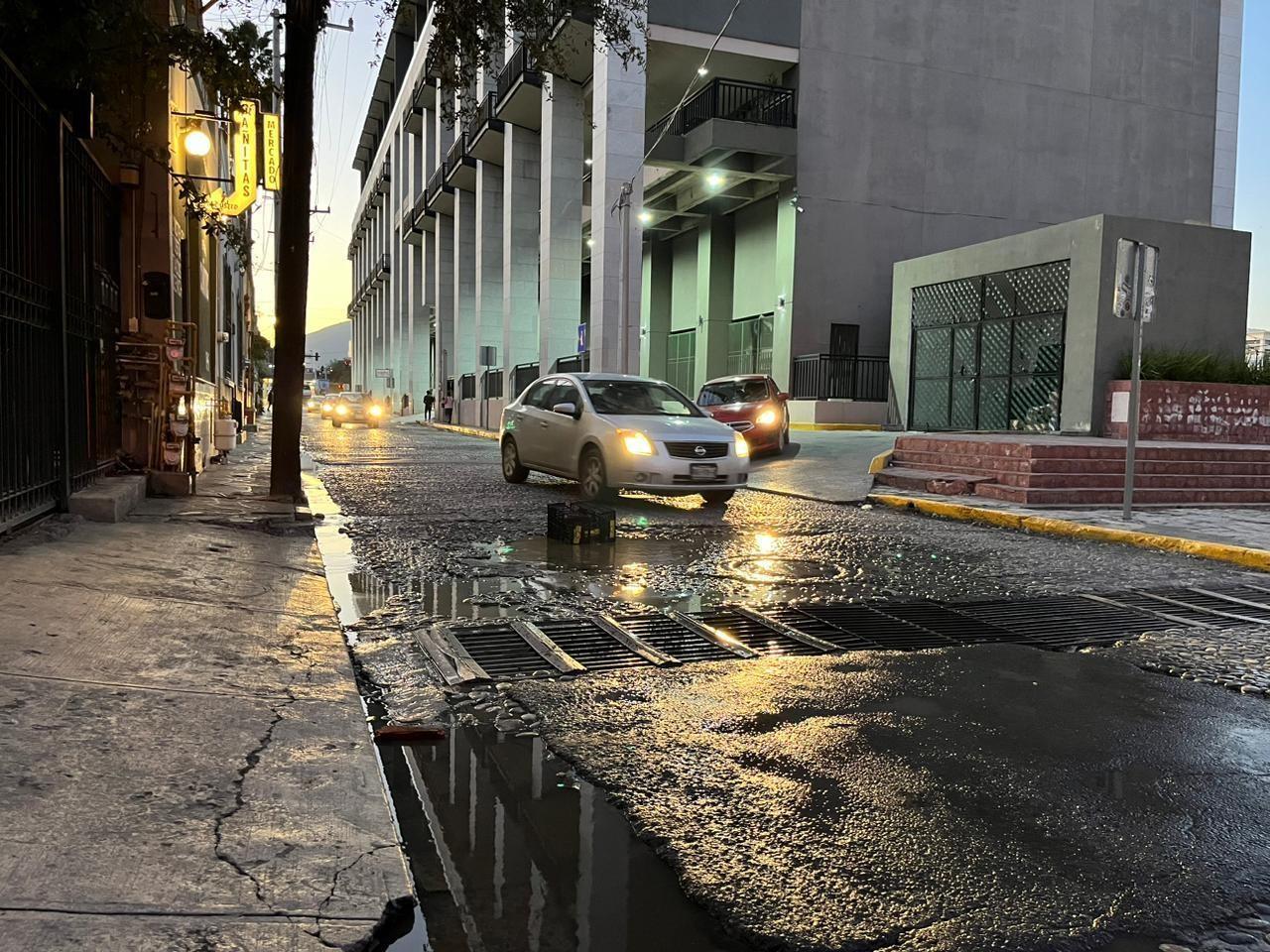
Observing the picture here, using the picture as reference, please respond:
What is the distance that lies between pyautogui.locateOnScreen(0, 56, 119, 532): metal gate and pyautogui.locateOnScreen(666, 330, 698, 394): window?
27866mm

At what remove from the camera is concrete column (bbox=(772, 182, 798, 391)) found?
1097 inches

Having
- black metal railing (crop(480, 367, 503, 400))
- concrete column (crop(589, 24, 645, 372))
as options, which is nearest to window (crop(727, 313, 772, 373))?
concrete column (crop(589, 24, 645, 372))

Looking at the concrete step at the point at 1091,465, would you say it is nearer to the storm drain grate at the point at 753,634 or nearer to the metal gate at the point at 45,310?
the storm drain grate at the point at 753,634

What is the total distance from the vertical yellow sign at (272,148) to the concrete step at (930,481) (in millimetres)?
16485

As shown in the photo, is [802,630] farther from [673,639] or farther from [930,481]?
[930,481]

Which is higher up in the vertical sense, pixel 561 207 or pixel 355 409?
pixel 561 207

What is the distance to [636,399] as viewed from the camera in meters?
12.8

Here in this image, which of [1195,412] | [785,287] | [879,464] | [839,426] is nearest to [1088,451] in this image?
[879,464]

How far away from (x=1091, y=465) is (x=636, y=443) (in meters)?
6.59

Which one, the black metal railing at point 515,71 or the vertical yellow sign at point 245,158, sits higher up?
the black metal railing at point 515,71

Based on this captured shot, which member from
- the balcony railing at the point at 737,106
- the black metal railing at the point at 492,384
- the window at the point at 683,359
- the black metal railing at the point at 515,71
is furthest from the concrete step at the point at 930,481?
the black metal railing at the point at 492,384

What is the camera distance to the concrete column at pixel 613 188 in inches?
1041

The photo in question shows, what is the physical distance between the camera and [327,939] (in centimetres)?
218

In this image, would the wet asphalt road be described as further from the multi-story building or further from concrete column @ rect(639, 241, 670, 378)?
concrete column @ rect(639, 241, 670, 378)
